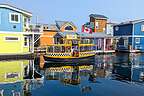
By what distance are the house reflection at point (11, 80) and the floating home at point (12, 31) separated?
271 inches

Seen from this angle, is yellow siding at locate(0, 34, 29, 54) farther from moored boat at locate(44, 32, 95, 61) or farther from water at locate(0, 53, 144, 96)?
water at locate(0, 53, 144, 96)

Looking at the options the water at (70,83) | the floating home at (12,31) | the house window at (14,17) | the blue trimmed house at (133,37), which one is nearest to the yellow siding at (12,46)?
the floating home at (12,31)

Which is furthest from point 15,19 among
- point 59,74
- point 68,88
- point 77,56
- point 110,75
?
point 68,88

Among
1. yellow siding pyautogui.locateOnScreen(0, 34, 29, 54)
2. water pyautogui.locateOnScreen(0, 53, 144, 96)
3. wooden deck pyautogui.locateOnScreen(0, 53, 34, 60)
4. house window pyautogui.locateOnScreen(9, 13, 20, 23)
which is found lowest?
water pyautogui.locateOnScreen(0, 53, 144, 96)

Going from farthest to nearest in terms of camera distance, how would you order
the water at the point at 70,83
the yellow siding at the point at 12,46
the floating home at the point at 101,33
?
the floating home at the point at 101,33
the yellow siding at the point at 12,46
the water at the point at 70,83

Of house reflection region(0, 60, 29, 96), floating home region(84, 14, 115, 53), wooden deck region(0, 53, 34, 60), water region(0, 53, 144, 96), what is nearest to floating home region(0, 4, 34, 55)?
wooden deck region(0, 53, 34, 60)

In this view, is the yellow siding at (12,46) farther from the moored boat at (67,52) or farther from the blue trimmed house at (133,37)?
the blue trimmed house at (133,37)

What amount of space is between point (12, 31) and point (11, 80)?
15305 millimetres

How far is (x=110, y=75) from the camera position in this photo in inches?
949

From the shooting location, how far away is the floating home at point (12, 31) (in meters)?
32.8

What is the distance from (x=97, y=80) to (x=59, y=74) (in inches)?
177

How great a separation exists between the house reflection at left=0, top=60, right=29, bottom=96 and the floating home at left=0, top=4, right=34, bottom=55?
688 centimetres

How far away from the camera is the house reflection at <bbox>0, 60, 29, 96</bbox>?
15.4 m

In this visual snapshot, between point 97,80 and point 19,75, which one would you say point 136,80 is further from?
point 19,75
